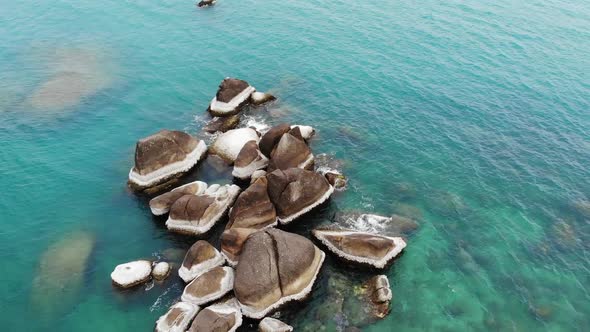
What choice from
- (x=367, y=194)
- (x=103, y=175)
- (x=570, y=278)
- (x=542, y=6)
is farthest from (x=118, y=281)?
(x=542, y=6)

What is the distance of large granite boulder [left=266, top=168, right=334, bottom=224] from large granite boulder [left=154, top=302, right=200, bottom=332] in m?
10.9

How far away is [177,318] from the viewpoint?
1140 inches

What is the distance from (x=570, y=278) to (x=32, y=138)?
56.8 m

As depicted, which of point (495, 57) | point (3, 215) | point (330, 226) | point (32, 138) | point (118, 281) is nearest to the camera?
point (118, 281)

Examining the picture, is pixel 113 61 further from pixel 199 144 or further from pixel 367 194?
pixel 367 194

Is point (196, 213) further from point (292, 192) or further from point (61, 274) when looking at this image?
point (61, 274)

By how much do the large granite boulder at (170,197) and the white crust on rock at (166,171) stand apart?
319 cm

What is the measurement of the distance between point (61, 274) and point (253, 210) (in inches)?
644

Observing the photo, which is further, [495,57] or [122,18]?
[122,18]

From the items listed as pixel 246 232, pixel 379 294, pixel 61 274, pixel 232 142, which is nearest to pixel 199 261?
pixel 246 232

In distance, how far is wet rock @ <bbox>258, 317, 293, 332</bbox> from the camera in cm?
2842

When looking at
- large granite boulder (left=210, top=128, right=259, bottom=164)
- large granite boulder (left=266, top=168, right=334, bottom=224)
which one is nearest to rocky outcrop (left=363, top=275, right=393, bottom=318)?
large granite boulder (left=266, top=168, right=334, bottom=224)

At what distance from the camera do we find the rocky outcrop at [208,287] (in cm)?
3052

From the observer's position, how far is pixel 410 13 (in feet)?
254
